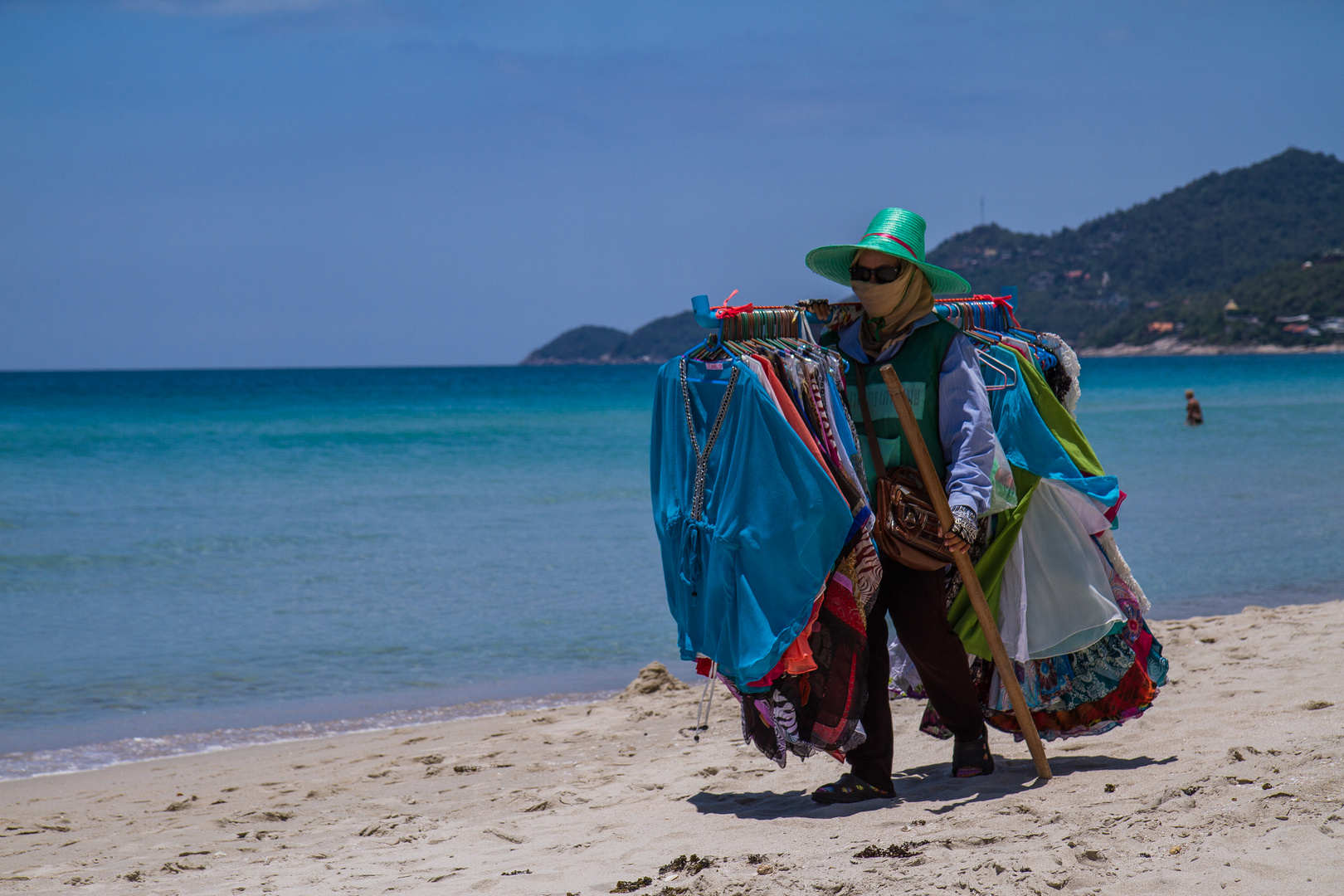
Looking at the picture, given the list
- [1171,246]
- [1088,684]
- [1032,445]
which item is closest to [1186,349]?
[1171,246]

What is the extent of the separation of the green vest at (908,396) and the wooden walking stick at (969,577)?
35 millimetres

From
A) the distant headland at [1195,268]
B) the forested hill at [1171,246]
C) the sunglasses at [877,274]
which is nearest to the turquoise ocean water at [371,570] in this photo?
the sunglasses at [877,274]

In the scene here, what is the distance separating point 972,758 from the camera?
3158mm

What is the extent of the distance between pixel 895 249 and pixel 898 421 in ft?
1.55

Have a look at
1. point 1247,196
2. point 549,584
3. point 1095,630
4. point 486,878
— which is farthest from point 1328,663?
point 1247,196

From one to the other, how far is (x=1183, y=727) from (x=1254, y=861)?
54.6 inches

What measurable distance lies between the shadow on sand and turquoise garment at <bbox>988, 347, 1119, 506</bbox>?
2.65 ft

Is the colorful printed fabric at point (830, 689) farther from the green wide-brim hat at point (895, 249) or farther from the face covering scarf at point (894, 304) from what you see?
the green wide-brim hat at point (895, 249)

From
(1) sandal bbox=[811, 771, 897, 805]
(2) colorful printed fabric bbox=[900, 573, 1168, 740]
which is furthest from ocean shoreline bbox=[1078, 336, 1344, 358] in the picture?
(1) sandal bbox=[811, 771, 897, 805]

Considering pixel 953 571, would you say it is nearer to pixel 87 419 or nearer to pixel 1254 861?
pixel 1254 861

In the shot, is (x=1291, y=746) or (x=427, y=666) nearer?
(x=1291, y=746)

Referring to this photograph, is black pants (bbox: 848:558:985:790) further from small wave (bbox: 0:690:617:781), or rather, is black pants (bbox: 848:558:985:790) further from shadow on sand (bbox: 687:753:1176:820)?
small wave (bbox: 0:690:617:781)

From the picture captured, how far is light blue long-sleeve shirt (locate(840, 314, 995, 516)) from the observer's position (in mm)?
2842

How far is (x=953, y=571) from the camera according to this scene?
3.19 meters
